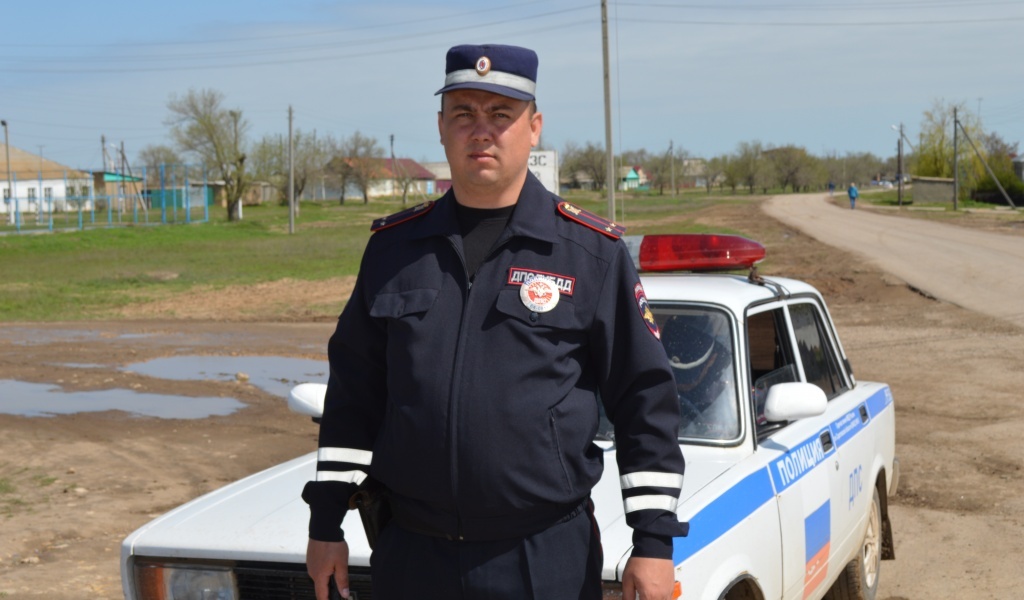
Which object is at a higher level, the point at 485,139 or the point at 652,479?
the point at 485,139

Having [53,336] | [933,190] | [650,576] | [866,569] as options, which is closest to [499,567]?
[650,576]

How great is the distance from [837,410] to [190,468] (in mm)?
4814

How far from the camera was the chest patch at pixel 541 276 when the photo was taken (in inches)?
99.9

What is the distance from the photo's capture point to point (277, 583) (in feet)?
11.1

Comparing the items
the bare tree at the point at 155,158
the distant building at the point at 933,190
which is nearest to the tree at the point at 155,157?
the bare tree at the point at 155,158

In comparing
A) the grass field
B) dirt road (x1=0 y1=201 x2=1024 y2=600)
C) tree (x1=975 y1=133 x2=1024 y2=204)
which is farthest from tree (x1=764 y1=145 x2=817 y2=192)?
dirt road (x1=0 y1=201 x2=1024 y2=600)

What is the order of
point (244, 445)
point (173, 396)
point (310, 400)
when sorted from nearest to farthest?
1. point (310, 400)
2. point (244, 445)
3. point (173, 396)

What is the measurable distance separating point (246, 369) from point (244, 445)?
3790 mm

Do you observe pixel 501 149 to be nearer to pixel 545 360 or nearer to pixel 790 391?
pixel 545 360

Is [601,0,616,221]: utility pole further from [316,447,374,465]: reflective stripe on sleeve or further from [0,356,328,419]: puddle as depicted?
[316,447,374,465]: reflective stripe on sleeve

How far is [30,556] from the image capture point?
6020 millimetres

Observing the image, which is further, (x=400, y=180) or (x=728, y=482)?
(x=400, y=180)

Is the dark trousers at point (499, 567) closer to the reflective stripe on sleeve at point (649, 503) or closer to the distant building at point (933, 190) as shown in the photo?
the reflective stripe on sleeve at point (649, 503)

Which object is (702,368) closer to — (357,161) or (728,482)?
(728,482)
